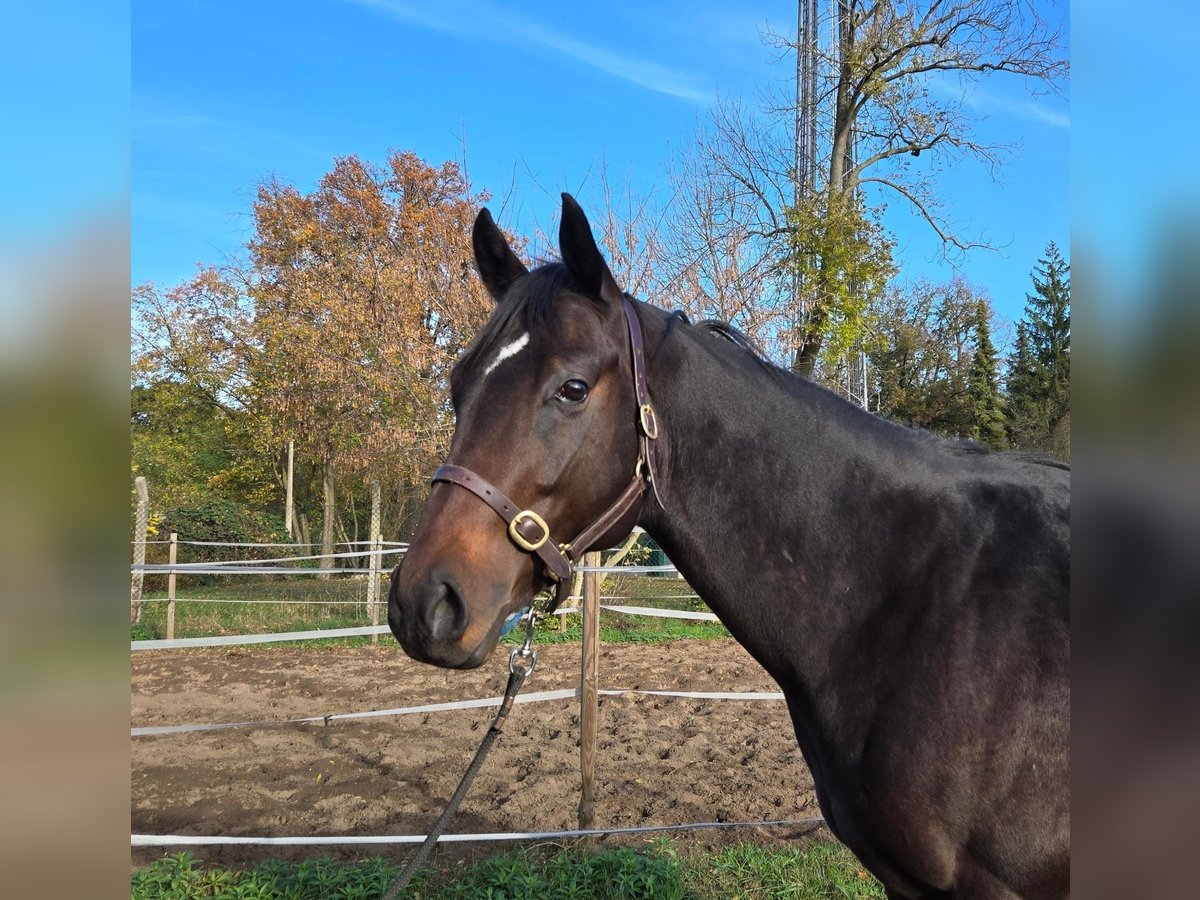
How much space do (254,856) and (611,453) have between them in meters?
3.73

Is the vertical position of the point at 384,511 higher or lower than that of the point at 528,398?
lower

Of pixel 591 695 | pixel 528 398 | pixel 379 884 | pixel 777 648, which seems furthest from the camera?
pixel 591 695

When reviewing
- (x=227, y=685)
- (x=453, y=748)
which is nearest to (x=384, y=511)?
(x=227, y=685)

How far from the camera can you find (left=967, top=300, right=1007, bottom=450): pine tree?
13.3m

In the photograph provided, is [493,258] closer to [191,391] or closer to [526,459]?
[526,459]

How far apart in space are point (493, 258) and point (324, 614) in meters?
11.8

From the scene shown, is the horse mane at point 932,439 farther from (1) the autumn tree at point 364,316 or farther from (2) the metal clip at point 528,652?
(1) the autumn tree at point 364,316

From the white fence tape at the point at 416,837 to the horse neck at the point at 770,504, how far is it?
8.71 ft

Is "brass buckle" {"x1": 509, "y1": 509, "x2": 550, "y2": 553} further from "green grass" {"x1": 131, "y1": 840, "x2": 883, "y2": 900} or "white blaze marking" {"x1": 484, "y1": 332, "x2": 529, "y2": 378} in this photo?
"green grass" {"x1": 131, "y1": 840, "x2": 883, "y2": 900}

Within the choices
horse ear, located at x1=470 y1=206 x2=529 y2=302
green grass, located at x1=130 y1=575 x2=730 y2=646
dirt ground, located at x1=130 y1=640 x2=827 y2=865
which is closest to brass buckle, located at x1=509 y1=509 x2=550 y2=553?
horse ear, located at x1=470 y1=206 x2=529 y2=302

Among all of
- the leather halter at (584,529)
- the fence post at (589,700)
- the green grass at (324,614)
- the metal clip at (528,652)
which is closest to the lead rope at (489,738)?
the metal clip at (528,652)

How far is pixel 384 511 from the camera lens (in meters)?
21.0

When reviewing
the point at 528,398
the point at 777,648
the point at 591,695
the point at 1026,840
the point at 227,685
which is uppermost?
the point at 528,398
